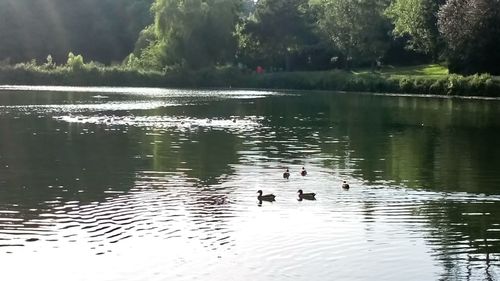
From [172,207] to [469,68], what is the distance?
61.9 meters

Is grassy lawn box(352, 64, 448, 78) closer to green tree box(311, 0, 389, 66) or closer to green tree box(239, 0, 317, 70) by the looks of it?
green tree box(311, 0, 389, 66)

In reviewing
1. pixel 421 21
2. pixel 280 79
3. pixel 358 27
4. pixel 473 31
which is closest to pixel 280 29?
pixel 280 79

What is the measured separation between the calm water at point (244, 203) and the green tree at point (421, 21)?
40.8 meters

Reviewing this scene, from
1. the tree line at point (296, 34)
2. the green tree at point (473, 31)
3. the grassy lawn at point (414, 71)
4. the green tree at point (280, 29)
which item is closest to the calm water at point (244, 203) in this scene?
the green tree at point (473, 31)

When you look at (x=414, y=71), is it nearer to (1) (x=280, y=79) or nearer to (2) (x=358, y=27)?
(2) (x=358, y=27)

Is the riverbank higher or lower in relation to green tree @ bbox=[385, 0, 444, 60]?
lower

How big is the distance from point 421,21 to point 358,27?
9738 millimetres

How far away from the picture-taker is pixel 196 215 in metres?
18.9

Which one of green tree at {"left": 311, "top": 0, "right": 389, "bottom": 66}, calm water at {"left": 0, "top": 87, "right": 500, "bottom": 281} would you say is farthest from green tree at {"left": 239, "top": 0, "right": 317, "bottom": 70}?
calm water at {"left": 0, "top": 87, "right": 500, "bottom": 281}

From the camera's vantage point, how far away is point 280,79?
95375mm

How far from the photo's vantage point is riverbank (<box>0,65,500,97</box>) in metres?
74.3

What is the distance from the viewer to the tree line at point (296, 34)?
7512cm

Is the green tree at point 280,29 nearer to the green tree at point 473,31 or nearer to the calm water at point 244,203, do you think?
the green tree at point 473,31

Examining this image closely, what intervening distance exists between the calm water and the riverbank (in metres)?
31.7
